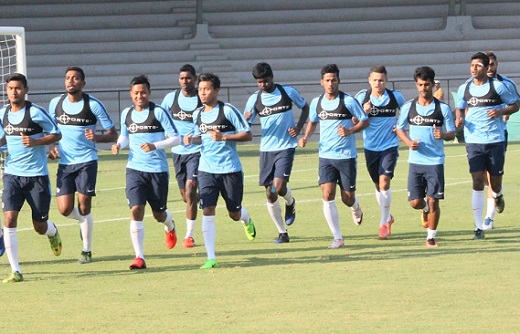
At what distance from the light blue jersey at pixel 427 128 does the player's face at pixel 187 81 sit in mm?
2530

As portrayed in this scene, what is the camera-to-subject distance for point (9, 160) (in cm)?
1152

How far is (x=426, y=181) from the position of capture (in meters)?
13.0

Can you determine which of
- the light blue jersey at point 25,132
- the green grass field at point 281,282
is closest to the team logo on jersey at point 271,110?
the green grass field at point 281,282

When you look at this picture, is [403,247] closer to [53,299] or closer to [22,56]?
[53,299]

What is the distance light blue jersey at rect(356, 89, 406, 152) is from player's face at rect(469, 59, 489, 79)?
100 cm

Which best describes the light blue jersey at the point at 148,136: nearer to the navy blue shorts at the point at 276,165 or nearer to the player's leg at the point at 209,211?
the player's leg at the point at 209,211

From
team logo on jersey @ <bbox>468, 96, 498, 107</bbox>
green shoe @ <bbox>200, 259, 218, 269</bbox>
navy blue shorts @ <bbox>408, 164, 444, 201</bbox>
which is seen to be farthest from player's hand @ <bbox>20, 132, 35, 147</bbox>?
team logo on jersey @ <bbox>468, 96, 498, 107</bbox>

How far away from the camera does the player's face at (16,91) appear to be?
11320 mm

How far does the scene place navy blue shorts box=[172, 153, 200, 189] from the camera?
13.7m

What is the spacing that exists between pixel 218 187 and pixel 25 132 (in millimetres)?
1975

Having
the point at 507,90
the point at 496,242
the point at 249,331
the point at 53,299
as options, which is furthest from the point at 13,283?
the point at 507,90

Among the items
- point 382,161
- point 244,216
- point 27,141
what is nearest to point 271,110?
point 244,216

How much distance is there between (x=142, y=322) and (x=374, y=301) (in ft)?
6.31

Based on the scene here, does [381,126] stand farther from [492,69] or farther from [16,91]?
[16,91]
